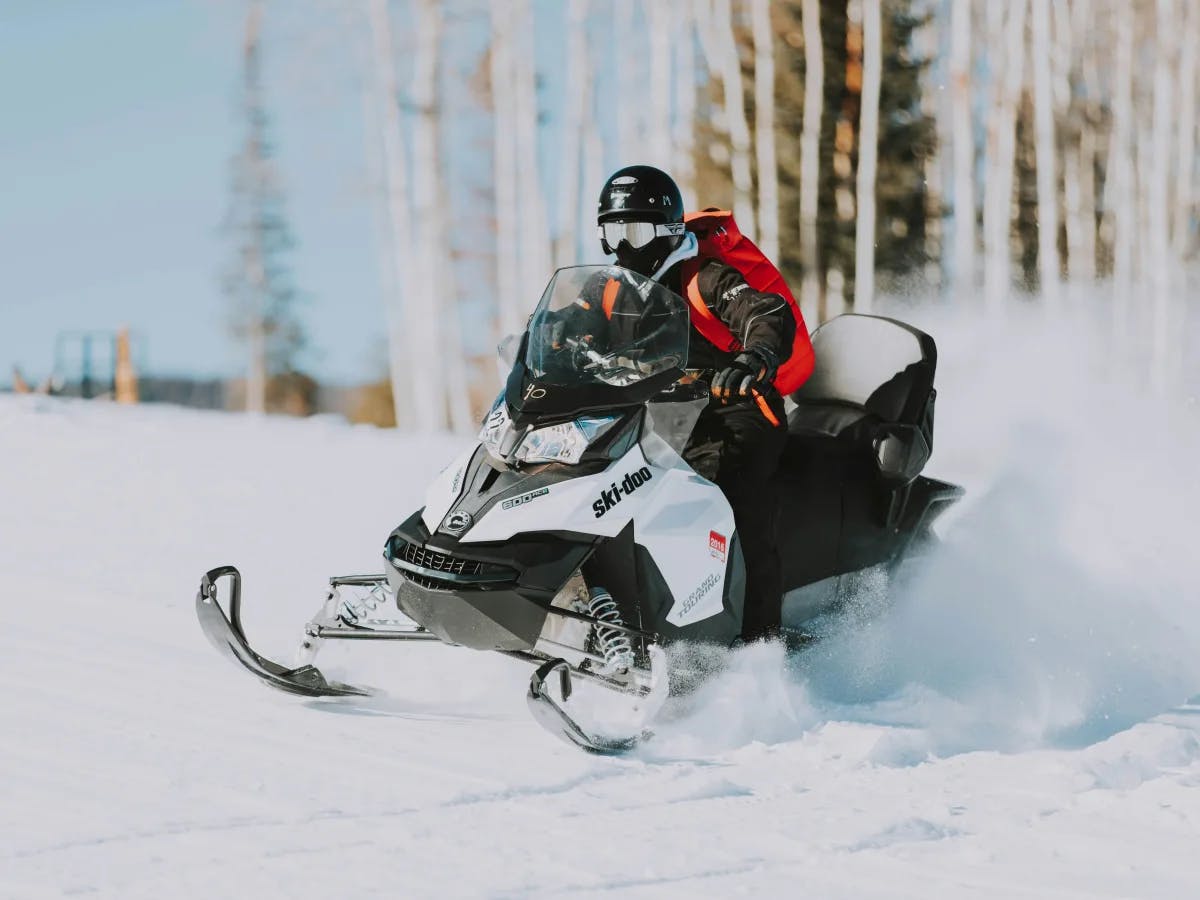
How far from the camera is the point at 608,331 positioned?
3.96 metres

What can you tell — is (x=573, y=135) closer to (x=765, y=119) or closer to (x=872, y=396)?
(x=765, y=119)

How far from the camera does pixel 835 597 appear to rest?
15.8 feet

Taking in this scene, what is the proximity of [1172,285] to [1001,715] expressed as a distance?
2398cm

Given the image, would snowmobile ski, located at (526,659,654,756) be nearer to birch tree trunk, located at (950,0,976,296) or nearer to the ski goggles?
the ski goggles

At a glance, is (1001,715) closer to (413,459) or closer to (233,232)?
(413,459)

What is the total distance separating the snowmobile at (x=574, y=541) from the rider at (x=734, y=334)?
0.10 m

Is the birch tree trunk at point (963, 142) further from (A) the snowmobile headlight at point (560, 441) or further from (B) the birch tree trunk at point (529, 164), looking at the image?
(A) the snowmobile headlight at point (560, 441)

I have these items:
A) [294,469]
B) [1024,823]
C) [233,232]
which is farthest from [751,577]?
[233,232]

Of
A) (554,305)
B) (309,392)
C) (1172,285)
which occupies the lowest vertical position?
(309,392)

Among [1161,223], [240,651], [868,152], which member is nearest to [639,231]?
[240,651]

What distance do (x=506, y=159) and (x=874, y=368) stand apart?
55.2ft

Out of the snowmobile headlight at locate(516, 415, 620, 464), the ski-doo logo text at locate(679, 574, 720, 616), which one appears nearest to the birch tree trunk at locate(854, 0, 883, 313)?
the ski-doo logo text at locate(679, 574, 720, 616)

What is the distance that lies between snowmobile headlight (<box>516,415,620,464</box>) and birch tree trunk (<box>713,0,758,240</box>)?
18.2 meters

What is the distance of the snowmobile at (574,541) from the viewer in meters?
3.60
